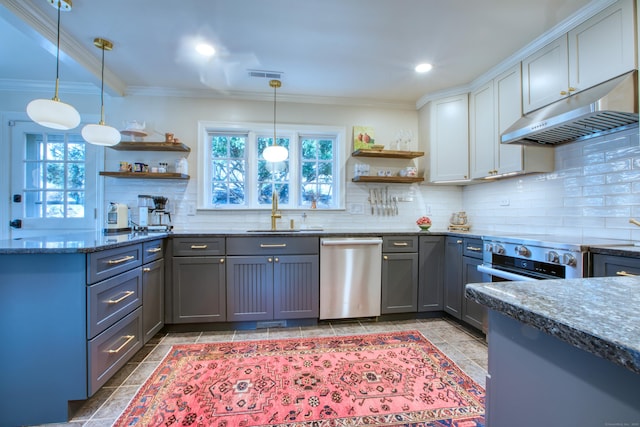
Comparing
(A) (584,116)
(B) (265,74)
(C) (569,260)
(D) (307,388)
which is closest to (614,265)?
(C) (569,260)

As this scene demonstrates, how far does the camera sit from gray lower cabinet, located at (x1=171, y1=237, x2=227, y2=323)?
101 inches

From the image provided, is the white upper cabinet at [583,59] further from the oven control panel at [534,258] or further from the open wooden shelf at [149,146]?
the open wooden shelf at [149,146]

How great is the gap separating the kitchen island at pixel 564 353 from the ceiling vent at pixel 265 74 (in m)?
2.74

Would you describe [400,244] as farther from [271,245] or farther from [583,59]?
[583,59]

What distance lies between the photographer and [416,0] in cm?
187

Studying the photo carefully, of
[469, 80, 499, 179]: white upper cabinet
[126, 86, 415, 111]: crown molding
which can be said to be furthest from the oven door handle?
[126, 86, 415, 111]: crown molding

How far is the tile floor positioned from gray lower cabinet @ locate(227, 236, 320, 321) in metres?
0.17

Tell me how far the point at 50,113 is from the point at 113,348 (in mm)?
1513

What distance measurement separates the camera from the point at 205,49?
240cm

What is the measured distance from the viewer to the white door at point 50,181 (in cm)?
297

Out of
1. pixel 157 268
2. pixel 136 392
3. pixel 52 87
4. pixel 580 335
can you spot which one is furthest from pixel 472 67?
pixel 52 87

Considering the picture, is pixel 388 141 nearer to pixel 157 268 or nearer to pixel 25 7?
pixel 157 268

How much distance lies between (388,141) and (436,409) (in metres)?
2.80

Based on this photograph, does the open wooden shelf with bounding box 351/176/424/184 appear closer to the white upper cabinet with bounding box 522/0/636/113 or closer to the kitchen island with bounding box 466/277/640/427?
the white upper cabinet with bounding box 522/0/636/113
